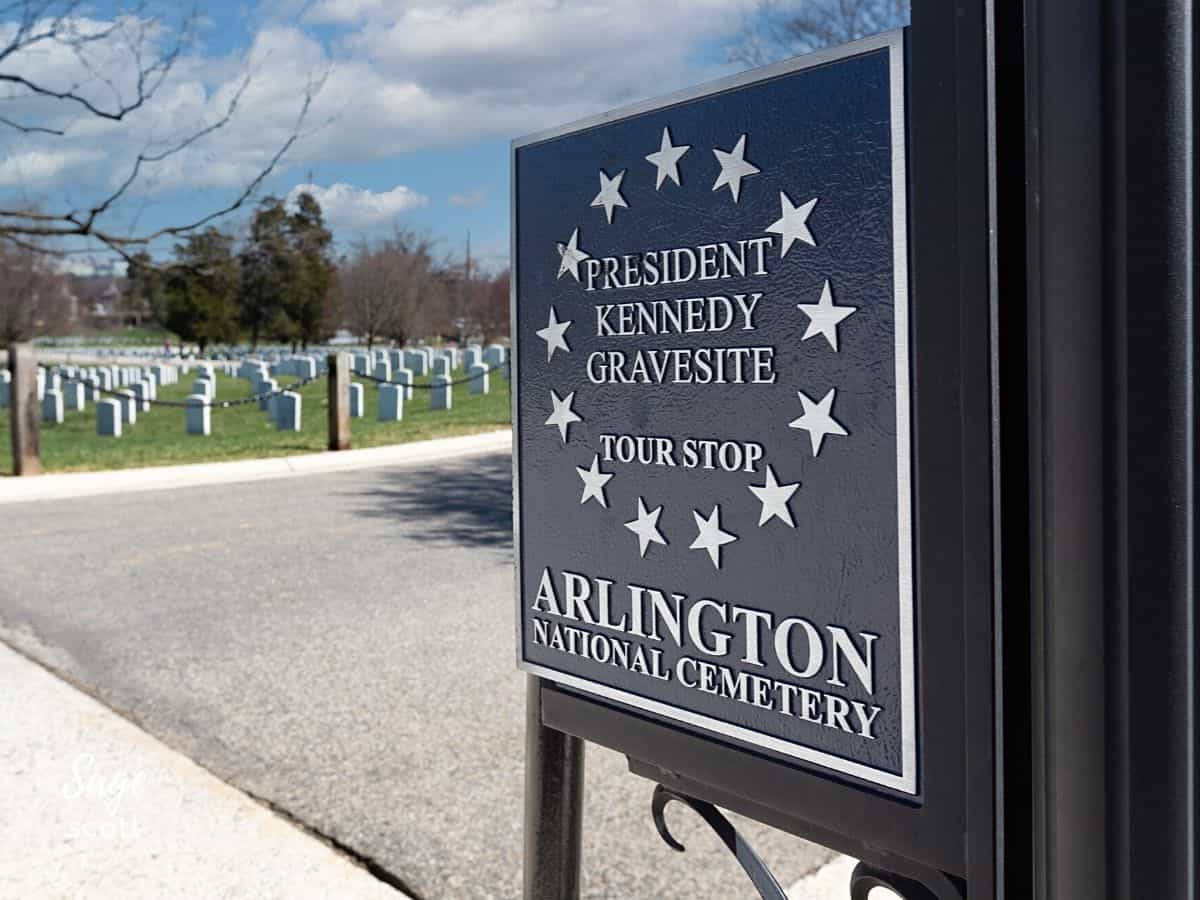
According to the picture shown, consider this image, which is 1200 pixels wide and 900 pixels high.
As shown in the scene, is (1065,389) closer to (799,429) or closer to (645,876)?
(799,429)

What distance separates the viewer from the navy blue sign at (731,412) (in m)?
1.28

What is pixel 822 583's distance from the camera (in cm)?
135

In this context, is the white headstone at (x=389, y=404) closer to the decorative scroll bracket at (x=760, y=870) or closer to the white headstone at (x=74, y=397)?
the white headstone at (x=74, y=397)

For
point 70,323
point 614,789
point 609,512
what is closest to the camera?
point 609,512

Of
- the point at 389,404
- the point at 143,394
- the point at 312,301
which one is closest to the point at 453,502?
the point at 389,404

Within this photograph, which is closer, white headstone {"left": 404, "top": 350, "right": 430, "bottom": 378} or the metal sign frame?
the metal sign frame

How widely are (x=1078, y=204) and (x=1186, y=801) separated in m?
0.56

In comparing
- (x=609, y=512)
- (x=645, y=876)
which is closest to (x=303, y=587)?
(x=645, y=876)

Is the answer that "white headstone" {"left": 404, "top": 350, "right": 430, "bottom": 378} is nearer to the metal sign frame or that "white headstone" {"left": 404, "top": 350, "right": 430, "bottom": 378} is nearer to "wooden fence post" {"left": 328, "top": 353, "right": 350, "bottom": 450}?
"wooden fence post" {"left": 328, "top": 353, "right": 350, "bottom": 450}

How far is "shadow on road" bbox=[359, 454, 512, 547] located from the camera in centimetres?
766

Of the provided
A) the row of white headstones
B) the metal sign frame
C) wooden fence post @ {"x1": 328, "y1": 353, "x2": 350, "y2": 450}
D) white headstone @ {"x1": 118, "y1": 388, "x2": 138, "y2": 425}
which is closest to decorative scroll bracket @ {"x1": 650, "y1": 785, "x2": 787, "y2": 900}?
the metal sign frame

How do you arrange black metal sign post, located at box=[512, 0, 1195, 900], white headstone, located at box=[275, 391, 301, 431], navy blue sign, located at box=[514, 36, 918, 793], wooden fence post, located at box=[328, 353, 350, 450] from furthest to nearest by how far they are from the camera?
1. white headstone, located at box=[275, 391, 301, 431]
2. wooden fence post, located at box=[328, 353, 350, 450]
3. navy blue sign, located at box=[514, 36, 918, 793]
4. black metal sign post, located at box=[512, 0, 1195, 900]

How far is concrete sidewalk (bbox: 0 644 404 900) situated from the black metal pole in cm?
98

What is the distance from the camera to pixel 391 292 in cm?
5209
